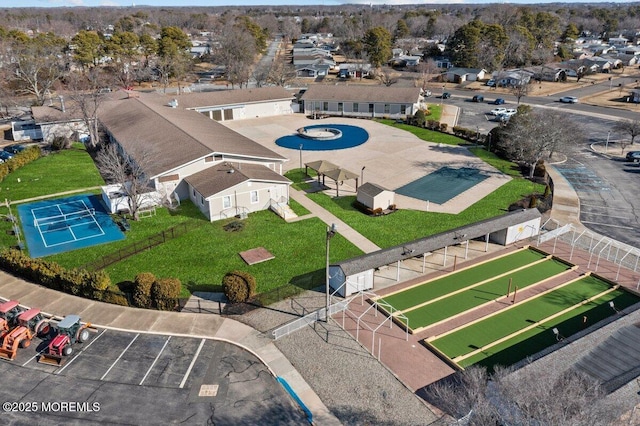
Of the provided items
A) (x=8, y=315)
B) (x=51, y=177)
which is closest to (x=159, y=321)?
(x=8, y=315)

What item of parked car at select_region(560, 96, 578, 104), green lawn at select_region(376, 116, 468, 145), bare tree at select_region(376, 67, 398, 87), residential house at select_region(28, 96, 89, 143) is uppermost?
bare tree at select_region(376, 67, 398, 87)

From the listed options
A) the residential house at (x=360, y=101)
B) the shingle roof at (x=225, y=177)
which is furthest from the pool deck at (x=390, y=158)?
the shingle roof at (x=225, y=177)

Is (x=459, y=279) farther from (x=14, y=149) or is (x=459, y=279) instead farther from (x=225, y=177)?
(x=14, y=149)

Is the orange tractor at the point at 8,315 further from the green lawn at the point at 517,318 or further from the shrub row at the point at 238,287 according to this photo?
the green lawn at the point at 517,318

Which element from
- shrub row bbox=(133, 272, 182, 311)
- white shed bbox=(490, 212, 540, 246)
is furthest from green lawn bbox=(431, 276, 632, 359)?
shrub row bbox=(133, 272, 182, 311)

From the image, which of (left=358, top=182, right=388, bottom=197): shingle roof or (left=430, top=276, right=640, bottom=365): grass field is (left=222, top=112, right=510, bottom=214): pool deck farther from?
(left=430, top=276, right=640, bottom=365): grass field

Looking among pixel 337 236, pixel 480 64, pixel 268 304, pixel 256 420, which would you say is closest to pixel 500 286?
pixel 337 236
